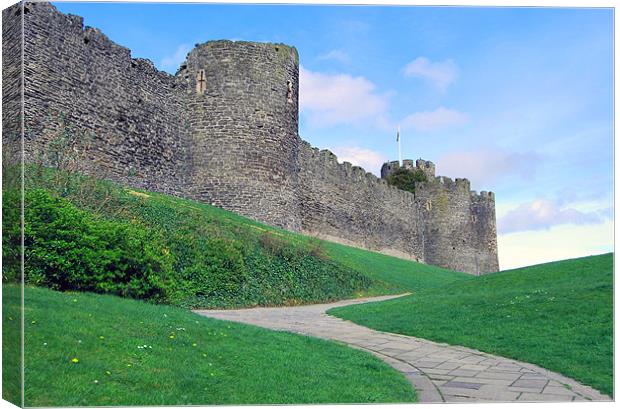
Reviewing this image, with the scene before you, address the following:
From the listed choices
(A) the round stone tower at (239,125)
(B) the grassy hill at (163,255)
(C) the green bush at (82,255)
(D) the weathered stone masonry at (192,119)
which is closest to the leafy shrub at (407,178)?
(D) the weathered stone masonry at (192,119)

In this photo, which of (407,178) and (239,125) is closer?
(239,125)

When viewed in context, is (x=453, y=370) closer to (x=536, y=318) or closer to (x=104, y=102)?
(x=536, y=318)

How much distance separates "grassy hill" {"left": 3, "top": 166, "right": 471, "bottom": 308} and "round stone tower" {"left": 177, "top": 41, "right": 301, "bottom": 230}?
361 centimetres

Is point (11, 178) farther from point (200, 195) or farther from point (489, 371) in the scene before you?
point (200, 195)

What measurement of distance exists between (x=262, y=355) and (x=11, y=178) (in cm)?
309

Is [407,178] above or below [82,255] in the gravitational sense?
above

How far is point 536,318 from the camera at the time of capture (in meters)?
9.62

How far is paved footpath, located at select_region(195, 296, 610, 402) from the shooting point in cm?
583

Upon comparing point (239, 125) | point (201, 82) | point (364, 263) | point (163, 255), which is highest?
point (201, 82)

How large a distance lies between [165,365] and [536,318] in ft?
19.5

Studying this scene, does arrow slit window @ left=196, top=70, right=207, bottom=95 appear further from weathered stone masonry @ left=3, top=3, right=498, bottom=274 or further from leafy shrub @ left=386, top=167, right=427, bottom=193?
leafy shrub @ left=386, top=167, right=427, bottom=193

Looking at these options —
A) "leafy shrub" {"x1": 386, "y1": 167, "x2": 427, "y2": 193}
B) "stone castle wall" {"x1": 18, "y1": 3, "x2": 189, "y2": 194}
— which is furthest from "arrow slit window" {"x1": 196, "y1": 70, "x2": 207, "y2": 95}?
"leafy shrub" {"x1": 386, "y1": 167, "x2": 427, "y2": 193}

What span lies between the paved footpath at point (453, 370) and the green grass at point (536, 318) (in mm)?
290

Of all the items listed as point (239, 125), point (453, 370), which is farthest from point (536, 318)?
point (239, 125)
